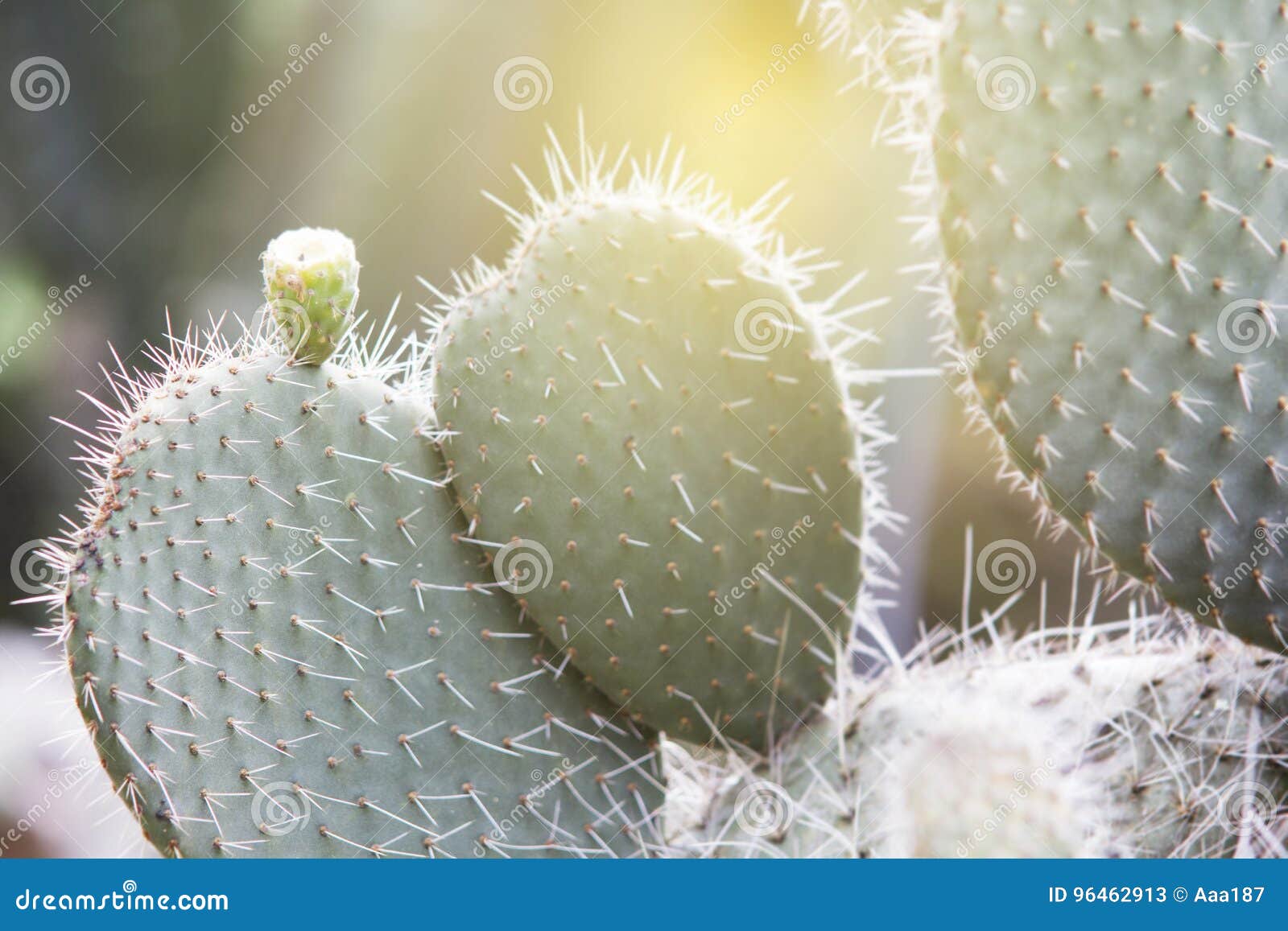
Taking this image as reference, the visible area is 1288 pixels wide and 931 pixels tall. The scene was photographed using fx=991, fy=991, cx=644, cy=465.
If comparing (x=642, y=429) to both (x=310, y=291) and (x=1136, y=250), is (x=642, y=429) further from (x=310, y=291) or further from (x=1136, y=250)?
(x=1136, y=250)

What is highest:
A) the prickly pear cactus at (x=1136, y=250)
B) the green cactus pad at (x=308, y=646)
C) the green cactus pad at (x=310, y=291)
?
the prickly pear cactus at (x=1136, y=250)

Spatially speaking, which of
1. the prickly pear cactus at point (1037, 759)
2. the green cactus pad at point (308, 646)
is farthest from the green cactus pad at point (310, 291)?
the prickly pear cactus at point (1037, 759)

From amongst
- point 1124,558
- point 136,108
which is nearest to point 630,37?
point 136,108

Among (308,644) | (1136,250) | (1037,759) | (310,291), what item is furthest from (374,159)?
(1037,759)

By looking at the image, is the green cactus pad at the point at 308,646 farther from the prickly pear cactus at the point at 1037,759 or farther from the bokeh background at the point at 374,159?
the bokeh background at the point at 374,159

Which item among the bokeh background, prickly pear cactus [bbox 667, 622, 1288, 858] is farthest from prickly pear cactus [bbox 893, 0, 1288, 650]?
the bokeh background

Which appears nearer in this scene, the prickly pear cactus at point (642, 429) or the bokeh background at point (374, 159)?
the prickly pear cactus at point (642, 429)

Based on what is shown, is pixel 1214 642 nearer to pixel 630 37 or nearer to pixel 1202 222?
pixel 1202 222
